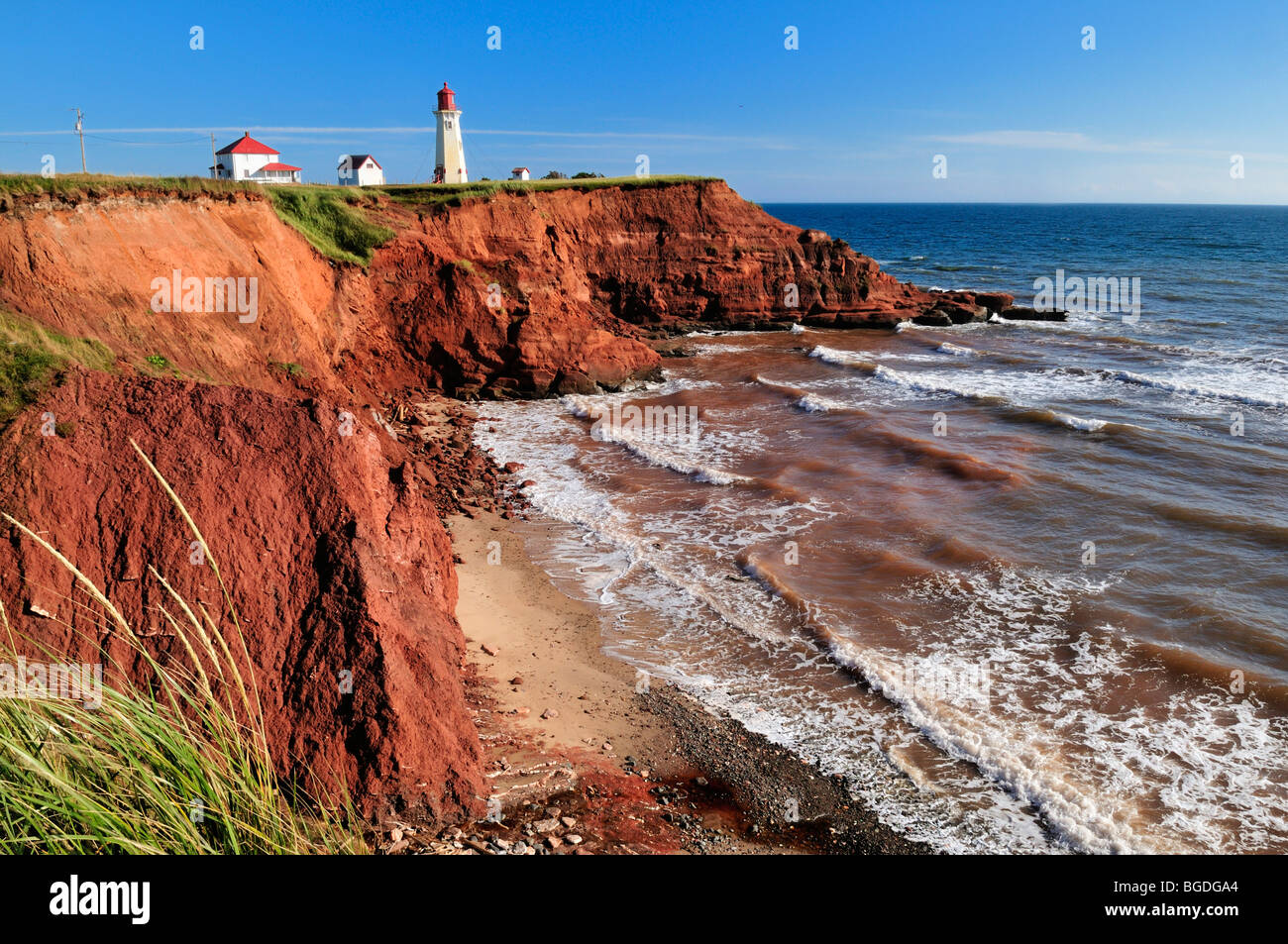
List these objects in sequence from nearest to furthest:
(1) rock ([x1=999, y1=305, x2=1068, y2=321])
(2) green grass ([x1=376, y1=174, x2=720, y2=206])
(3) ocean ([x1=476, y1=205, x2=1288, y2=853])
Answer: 1. (3) ocean ([x1=476, y1=205, x2=1288, y2=853])
2. (2) green grass ([x1=376, y1=174, x2=720, y2=206])
3. (1) rock ([x1=999, y1=305, x2=1068, y2=321])

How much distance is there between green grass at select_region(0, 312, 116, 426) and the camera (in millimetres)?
7633

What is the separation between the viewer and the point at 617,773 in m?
8.64

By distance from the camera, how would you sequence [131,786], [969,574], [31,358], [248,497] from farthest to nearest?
→ [969,574] → [31,358] → [248,497] → [131,786]

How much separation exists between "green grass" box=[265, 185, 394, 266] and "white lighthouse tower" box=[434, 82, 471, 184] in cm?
1628

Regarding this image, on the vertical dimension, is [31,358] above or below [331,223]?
below

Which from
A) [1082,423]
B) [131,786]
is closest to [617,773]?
[131,786]

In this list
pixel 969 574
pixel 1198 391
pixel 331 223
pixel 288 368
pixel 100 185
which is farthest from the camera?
pixel 1198 391

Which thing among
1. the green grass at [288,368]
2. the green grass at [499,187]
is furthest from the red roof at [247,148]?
the green grass at [288,368]

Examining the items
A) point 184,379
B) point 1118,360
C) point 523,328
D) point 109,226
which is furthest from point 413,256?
point 1118,360

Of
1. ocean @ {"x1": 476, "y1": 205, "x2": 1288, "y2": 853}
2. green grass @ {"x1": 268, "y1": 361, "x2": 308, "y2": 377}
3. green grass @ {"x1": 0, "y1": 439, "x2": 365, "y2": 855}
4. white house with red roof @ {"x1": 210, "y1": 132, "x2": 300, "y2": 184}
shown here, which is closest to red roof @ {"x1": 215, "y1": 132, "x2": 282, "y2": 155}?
white house with red roof @ {"x1": 210, "y1": 132, "x2": 300, "y2": 184}

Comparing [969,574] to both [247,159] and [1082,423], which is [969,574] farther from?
[247,159]

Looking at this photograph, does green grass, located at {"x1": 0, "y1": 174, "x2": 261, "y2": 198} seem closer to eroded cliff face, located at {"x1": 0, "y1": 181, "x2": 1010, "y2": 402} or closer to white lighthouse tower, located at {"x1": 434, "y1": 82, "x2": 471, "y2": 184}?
eroded cliff face, located at {"x1": 0, "y1": 181, "x2": 1010, "y2": 402}

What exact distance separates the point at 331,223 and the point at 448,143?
733 inches

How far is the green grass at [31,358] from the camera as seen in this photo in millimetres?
7633
